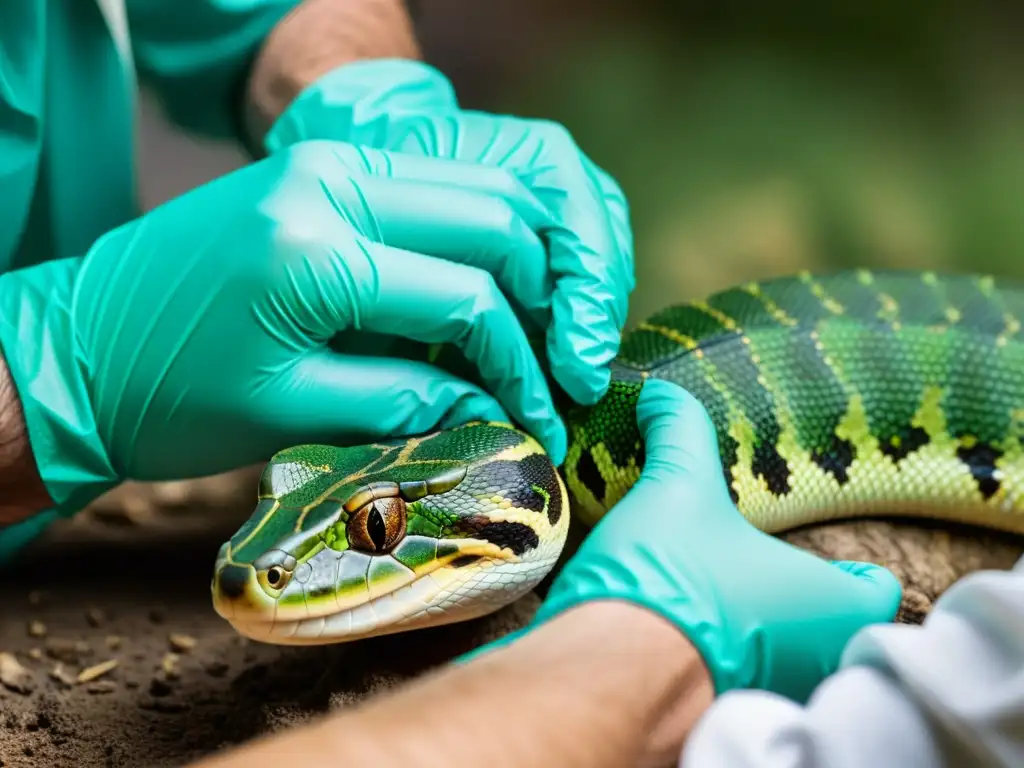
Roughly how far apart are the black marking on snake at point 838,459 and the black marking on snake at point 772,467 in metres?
0.10

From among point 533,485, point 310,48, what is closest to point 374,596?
point 533,485

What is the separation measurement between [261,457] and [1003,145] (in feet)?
8.34

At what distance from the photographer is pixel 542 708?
1.03 meters

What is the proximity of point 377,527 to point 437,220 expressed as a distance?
610 mm

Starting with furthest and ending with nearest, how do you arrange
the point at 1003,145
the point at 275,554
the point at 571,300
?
the point at 1003,145 < the point at 571,300 < the point at 275,554

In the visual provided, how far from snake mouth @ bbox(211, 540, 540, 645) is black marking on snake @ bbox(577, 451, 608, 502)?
32cm

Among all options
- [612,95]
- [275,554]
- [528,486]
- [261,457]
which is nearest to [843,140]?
[612,95]

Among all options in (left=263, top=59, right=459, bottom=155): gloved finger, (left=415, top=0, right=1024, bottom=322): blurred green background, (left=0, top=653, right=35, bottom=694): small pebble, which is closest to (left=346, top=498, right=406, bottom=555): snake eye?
(left=0, top=653, right=35, bottom=694): small pebble

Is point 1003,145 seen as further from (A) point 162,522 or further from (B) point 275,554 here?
(A) point 162,522

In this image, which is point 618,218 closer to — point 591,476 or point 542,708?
point 591,476

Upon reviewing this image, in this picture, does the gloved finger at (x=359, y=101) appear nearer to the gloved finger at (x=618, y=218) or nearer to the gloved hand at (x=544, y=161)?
the gloved hand at (x=544, y=161)

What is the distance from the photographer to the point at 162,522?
2.65 m

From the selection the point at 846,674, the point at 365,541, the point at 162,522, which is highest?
the point at 846,674

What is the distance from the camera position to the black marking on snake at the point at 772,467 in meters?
1.99
